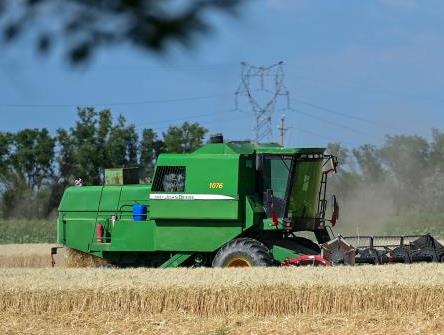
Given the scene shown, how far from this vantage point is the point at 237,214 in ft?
48.2

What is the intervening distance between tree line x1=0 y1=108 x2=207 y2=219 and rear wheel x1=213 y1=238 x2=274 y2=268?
281 cm

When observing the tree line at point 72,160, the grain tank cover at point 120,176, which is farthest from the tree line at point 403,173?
the grain tank cover at point 120,176

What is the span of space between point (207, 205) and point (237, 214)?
0.54 metres

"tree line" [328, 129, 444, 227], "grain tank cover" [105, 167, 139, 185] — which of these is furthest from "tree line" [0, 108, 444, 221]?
"grain tank cover" [105, 167, 139, 185]

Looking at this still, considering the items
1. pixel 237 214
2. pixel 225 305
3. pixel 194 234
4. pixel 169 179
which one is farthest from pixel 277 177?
pixel 225 305

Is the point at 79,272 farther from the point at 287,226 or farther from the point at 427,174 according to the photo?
the point at 427,174

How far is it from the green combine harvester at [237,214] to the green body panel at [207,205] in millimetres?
17

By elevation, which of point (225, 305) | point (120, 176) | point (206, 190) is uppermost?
point (120, 176)

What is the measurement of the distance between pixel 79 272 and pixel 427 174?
3528cm

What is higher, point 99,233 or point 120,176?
point 120,176

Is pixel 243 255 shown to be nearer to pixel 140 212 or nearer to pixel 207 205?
pixel 207 205

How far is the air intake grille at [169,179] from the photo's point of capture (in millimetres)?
15016

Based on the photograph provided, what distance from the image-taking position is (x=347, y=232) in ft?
84.6

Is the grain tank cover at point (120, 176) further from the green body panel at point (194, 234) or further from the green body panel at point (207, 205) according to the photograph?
the green body panel at point (194, 234)
